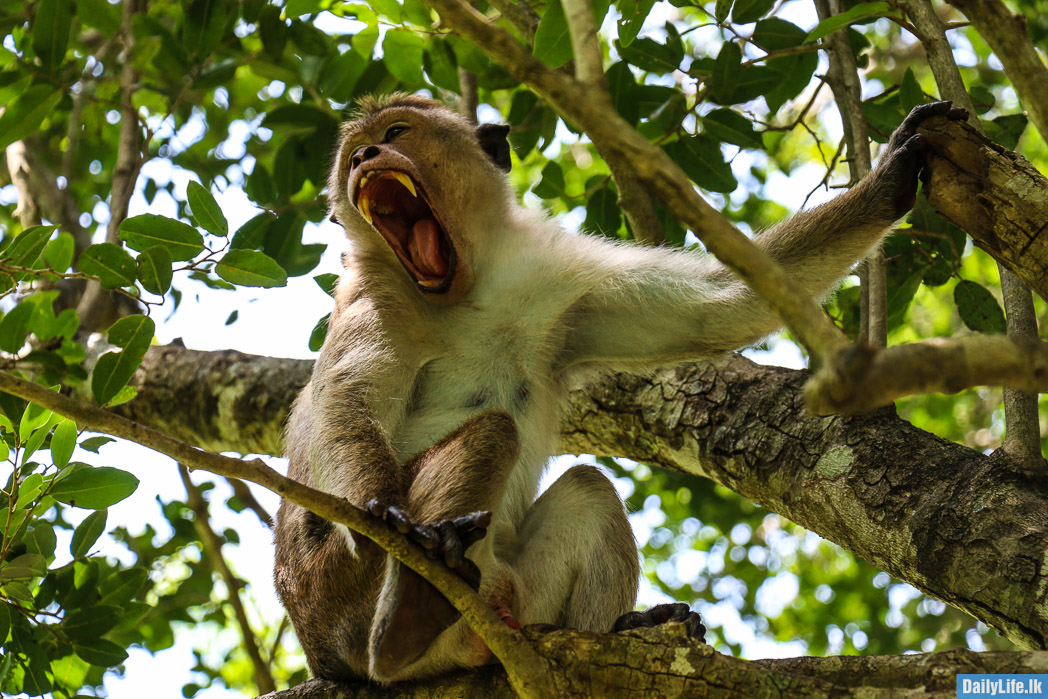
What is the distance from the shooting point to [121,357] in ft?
11.3

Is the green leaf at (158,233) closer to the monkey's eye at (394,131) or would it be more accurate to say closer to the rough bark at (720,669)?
the monkey's eye at (394,131)

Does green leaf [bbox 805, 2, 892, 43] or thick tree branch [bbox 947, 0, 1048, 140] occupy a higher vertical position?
green leaf [bbox 805, 2, 892, 43]

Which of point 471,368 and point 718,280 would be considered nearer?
point 718,280

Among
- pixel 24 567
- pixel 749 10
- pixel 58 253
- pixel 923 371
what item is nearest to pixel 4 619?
pixel 24 567

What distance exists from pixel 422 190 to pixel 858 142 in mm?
2291

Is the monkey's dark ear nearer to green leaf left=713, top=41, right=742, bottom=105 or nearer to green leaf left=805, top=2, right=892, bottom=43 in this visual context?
green leaf left=713, top=41, right=742, bottom=105

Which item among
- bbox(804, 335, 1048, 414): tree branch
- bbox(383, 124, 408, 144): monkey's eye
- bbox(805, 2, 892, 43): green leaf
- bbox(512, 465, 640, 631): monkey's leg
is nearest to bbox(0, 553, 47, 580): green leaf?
bbox(512, 465, 640, 631): monkey's leg

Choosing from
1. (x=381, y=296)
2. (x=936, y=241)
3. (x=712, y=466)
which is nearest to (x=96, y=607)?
(x=381, y=296)

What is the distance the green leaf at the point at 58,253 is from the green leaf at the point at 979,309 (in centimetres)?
429

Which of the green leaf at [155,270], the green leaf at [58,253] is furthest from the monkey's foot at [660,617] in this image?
the green leaf at [58,253]

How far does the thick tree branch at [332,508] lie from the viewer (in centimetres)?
258

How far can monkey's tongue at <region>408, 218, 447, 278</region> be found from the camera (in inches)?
189

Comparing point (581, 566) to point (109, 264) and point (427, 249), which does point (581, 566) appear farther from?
point (109, 264)

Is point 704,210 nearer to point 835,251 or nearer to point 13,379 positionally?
point 13,379
